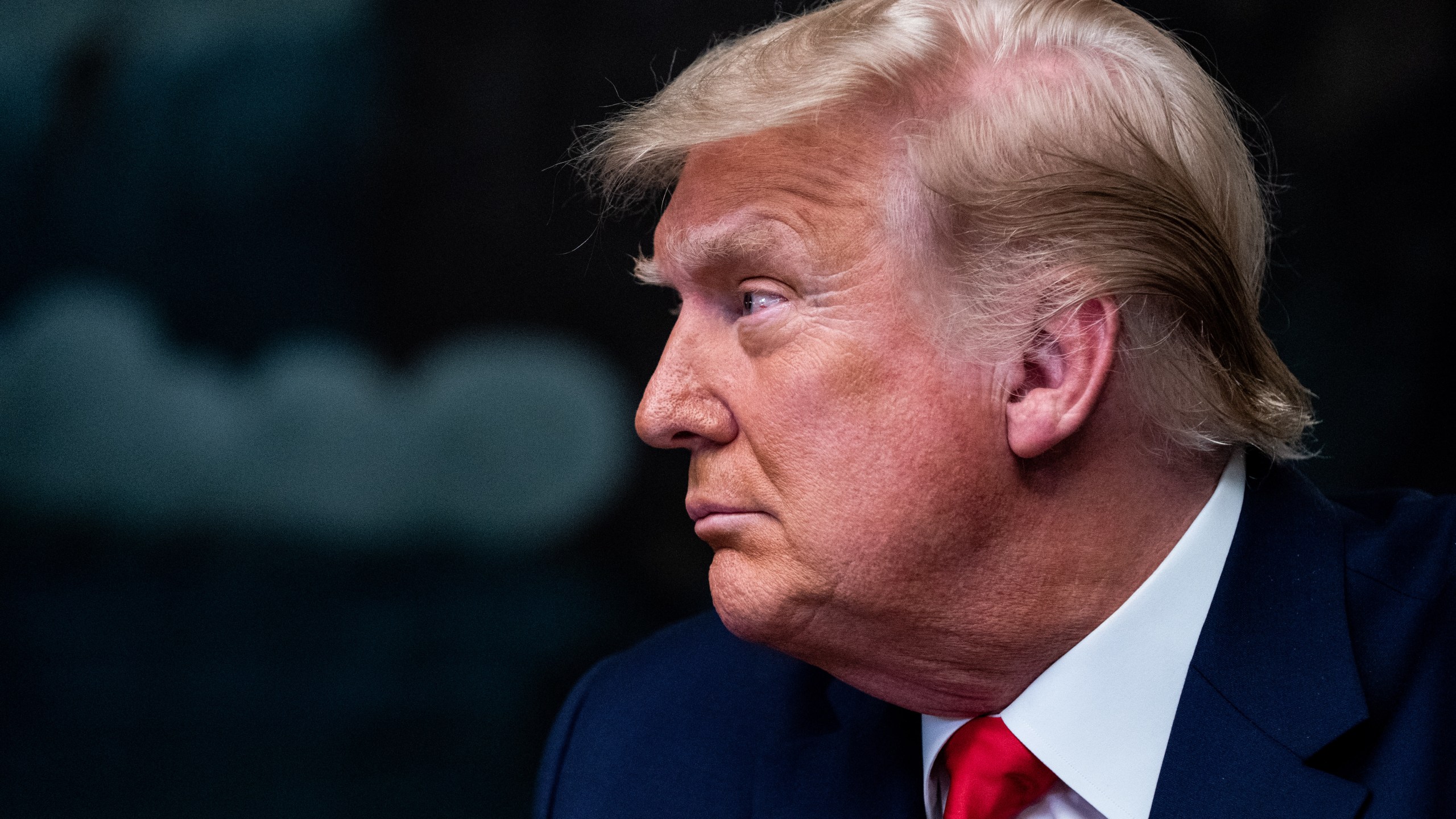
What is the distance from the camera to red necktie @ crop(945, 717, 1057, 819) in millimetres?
1304

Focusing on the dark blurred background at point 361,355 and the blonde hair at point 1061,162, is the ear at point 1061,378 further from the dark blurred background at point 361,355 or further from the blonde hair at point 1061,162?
the dark blurred background at point 361,355

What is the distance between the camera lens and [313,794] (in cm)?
175

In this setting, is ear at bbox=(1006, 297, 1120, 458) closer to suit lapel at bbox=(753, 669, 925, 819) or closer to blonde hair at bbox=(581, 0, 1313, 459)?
blonde hair at bbox=(581, 0, 1313, 459)

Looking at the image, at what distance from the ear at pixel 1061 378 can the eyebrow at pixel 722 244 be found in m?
→ 0.28

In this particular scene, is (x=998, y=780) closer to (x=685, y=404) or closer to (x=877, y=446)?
(x=877, y=446)

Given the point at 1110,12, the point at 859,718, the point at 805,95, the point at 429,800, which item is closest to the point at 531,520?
the point at 429,800

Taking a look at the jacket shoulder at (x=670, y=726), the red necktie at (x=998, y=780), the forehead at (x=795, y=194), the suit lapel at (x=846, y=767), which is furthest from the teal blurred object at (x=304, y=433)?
the red necktie at (x=998, y=780)

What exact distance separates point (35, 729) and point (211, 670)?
23 centimetres

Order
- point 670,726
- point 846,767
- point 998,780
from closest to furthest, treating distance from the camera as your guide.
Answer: point 998,780 < point 846,767 < point 670,726

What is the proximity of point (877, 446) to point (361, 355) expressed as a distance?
2.92 ft

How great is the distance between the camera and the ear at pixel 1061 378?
1.19 metres

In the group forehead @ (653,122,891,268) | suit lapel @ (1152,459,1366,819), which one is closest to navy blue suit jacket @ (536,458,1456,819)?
suit lapel @ (1152,459,1366,819)

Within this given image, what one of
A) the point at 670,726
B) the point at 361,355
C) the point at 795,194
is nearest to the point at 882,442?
the point at 795,194

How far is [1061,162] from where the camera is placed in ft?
3.93
